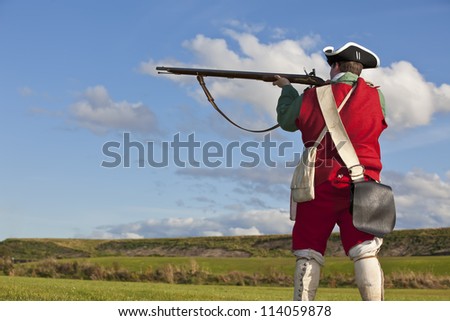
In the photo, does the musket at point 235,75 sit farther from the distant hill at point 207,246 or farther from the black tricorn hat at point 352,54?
the distant hill at point 207,246

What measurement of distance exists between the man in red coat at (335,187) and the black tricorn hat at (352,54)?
265 mm

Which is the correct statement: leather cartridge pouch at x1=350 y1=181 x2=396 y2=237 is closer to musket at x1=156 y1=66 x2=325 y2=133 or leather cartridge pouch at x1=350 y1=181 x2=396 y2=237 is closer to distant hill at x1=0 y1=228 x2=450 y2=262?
musket at x1=156 y1=66 x2=325 y2=133

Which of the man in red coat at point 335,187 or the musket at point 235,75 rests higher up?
the musket at point 235,75

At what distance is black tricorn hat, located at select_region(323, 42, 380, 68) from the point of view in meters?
7.50

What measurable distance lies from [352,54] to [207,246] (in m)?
35.8

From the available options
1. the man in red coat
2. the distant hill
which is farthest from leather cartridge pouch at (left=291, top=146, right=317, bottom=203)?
the distant hill

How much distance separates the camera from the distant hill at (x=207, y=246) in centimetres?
3797

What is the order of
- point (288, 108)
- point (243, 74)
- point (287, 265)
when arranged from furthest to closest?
1. point (287, 265)
2. point (243, 74)
3. point (288, 108)

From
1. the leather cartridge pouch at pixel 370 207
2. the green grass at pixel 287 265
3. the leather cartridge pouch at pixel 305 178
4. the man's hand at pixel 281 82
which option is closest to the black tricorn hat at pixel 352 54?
the man's hand at pixel 281 82

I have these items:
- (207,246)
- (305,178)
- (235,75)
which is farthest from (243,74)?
(207,246)

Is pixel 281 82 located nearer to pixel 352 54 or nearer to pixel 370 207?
pixel 352 54

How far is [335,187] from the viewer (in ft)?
23.4
